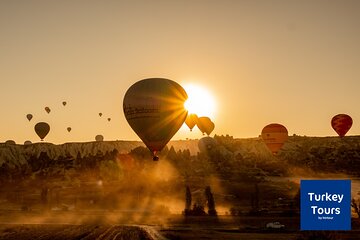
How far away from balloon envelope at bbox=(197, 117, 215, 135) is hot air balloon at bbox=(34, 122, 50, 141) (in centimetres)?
4285

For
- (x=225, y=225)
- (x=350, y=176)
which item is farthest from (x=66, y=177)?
(x=225, y=225)

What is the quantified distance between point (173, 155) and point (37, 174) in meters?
37.8

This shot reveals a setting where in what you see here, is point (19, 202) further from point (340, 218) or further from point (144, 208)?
point (340, 218)

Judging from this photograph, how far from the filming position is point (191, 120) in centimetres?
14888

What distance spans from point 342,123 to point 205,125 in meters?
51.9

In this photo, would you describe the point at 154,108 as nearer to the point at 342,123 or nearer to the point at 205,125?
the point at 342,123

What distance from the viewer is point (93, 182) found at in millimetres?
125250

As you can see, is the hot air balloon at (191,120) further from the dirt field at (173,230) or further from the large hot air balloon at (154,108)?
the dirt field at (173,230)

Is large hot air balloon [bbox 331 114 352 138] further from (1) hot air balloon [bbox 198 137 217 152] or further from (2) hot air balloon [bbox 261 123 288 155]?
(1) hot air balloon [bbox 198 137 217 152]

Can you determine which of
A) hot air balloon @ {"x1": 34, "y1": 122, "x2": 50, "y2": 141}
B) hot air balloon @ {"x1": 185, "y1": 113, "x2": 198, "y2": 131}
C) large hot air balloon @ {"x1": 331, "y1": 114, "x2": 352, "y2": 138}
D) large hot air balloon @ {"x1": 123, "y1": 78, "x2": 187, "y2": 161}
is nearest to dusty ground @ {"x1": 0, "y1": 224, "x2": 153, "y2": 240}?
large hot air balloon @ {"x1": 123, "y1": 78, "x2": 187, "y2": 161}

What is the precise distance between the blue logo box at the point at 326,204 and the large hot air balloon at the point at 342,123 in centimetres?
8764

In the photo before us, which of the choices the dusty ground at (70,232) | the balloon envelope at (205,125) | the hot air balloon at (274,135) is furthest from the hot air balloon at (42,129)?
the dusty ground at (70,232)

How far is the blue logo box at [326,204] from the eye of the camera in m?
32.6

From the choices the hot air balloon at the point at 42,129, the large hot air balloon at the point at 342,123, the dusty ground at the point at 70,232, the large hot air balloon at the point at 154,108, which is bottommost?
the dusty ground at the point at 70,232
